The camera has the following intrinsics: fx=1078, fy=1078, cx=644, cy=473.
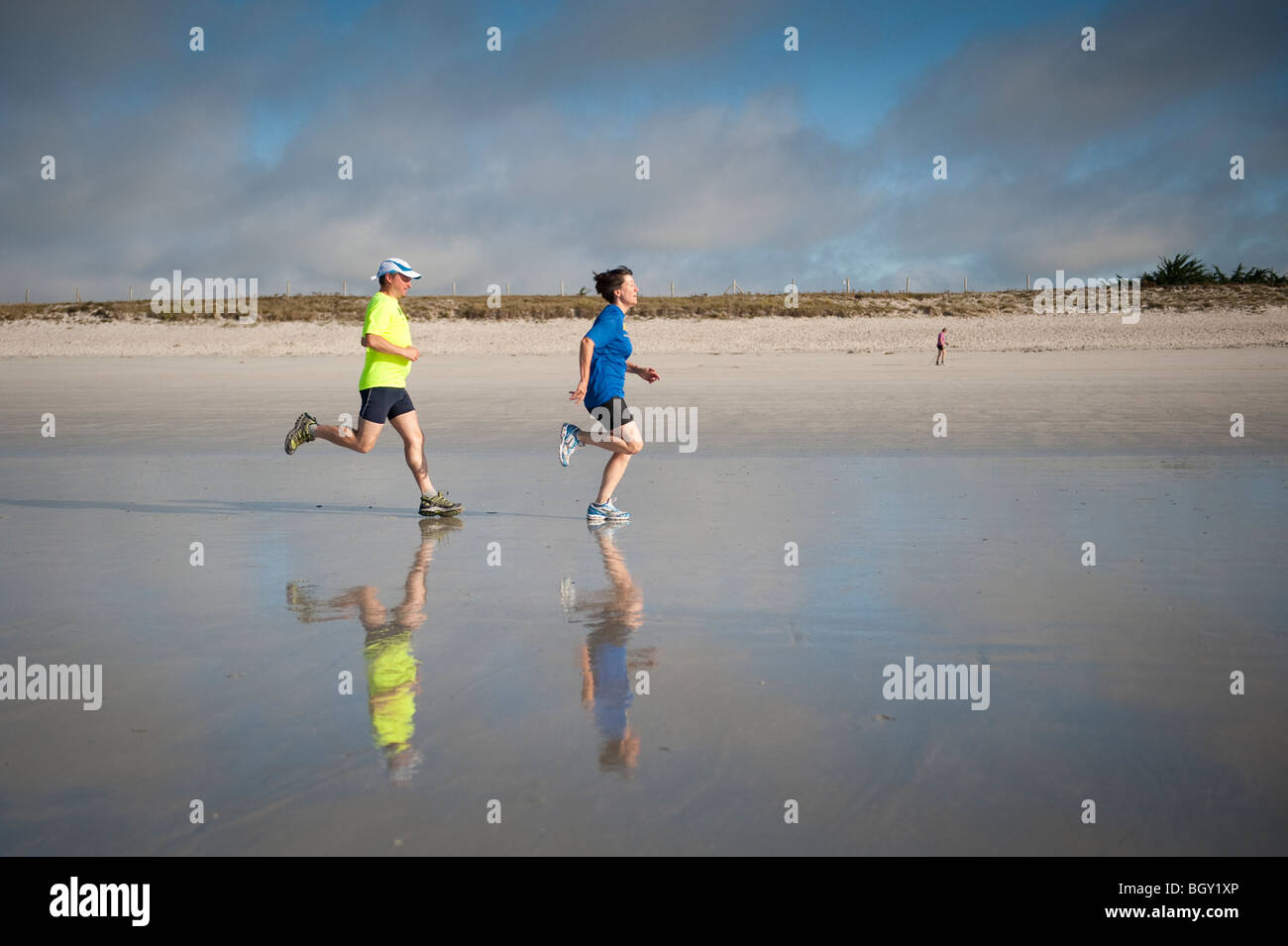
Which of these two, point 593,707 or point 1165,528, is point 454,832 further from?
point 1165,528

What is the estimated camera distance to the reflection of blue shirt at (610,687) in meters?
3.45

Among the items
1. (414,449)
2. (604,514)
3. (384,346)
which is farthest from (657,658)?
(384,346)

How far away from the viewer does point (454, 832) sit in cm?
272

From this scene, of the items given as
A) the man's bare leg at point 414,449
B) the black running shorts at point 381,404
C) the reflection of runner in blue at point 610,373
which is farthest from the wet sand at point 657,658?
the black running shorts at point 381,404

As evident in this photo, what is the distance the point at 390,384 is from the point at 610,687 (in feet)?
16.4

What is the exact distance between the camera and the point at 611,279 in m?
7.98

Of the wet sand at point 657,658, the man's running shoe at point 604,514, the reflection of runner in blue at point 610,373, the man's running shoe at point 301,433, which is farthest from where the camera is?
the man's running shoe at point 301,433

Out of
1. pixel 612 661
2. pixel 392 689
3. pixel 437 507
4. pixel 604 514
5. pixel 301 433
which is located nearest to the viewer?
pixel 392 689

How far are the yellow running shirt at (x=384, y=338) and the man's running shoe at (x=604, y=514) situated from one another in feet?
5.98

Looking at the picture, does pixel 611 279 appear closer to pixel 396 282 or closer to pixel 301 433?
pixel 396 282

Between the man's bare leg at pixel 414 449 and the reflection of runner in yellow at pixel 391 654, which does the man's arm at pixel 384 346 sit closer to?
the man's bare leg at pixel 414 449

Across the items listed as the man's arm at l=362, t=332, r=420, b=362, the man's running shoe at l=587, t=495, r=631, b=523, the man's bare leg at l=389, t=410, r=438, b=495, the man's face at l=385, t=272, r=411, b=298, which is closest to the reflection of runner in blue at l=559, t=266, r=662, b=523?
the man's running shoe at l=587, t=495, r=631, b=523

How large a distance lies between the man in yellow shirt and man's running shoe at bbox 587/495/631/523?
40.8 inches
